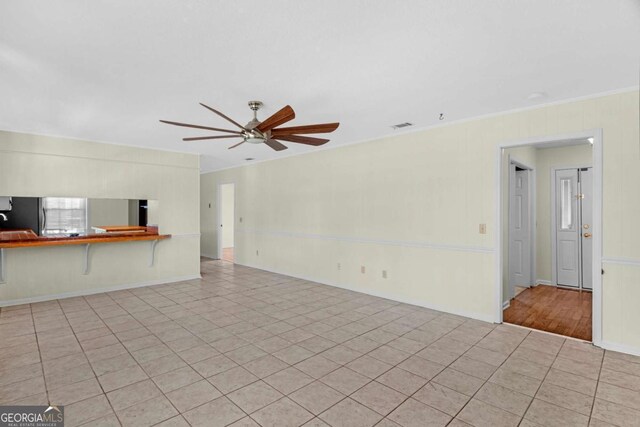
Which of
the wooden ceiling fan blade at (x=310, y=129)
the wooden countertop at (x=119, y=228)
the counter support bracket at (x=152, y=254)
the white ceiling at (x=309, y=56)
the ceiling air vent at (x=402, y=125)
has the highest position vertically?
the ceiling air vent at (x=402, y=125)

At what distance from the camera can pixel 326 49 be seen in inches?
92.1

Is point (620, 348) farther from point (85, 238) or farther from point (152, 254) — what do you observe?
point (85, 238)

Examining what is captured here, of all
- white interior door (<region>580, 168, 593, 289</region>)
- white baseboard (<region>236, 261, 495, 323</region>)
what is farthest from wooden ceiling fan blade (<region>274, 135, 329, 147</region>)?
white interior door (<region>580, 168, 593, 289</region>)

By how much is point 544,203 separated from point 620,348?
3.35m

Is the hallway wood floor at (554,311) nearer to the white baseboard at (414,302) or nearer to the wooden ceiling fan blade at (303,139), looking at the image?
the white baseboard at (414,302)

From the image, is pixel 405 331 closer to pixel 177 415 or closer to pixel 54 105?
pixel 177 415

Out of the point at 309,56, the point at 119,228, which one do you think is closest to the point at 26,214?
the point at 119,228

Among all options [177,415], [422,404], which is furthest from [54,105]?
[422,404]

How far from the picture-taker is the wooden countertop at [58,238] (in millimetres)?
4492

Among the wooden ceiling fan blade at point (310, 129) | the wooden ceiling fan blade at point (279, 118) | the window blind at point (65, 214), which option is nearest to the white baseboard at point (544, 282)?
the wooden ceiling fan blade at point (310, 129)

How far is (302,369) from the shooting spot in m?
2.77

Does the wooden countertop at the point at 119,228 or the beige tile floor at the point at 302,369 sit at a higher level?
the wooden countertop at the point at 119,228

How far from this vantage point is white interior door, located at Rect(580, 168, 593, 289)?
5.46m

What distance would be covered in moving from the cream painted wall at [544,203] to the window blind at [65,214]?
7.82 m
